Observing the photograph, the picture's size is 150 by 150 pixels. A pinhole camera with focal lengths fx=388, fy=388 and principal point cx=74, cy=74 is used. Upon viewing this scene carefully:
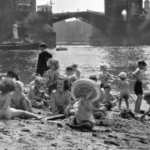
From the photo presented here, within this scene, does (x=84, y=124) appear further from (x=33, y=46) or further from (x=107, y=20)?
(x=107, y=20)

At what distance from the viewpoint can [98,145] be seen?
4785 millimetres

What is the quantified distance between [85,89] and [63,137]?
0.85m

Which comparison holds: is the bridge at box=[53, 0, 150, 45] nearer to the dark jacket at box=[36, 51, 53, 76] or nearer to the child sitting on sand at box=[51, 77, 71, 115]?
the dark jacket at box=[36, 51, 53, 76]

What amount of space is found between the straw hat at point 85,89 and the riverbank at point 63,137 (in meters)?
0.51

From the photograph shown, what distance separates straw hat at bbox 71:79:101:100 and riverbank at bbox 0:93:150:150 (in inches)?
19.9

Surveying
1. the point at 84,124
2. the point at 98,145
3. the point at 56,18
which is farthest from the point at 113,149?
the point at 56,18

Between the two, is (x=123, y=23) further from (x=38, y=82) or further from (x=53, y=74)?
(x=38, y=82)

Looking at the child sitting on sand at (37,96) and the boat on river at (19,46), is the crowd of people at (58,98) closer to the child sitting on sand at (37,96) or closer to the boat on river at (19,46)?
the child sitting on sand at (37,96)

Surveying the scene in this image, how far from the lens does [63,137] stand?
4996 mm

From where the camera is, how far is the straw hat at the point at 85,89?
5.46 meters

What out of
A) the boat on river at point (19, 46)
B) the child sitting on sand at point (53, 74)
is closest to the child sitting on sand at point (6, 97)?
the child sitting on sand at point (53, 74)

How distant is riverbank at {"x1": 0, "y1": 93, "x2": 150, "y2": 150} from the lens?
459cm

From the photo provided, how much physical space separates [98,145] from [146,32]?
334ft

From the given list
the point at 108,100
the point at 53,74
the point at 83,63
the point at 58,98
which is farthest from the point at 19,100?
the point at 83,63
